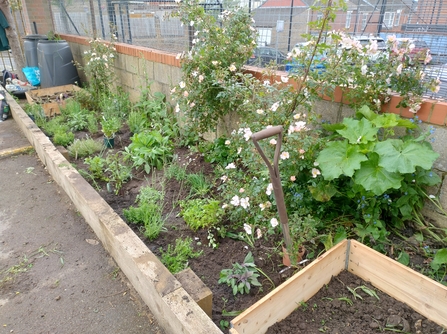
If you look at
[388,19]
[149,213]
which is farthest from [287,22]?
[149,213]

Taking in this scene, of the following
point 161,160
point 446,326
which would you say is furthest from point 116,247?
point 446,326

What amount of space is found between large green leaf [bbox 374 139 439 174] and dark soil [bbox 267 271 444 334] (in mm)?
788

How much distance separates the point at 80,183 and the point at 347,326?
8.15 feet

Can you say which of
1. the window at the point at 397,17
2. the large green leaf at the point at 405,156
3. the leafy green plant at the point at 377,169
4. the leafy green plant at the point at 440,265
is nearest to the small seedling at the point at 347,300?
the leafy green plant at the point at 377,169

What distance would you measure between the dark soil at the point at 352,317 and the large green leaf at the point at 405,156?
788 millimetres

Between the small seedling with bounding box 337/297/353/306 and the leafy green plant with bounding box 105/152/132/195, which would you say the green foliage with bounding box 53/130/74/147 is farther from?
the small seedling with bounding box 337/297/353/306

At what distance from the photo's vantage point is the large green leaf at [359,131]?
2.20 m

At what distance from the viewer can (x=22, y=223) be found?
10.3 feet

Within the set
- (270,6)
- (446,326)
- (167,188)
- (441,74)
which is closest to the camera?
(446,326)

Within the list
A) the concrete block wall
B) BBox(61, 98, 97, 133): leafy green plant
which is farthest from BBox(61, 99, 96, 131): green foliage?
the concrete block wall

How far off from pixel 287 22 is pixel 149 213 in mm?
2277

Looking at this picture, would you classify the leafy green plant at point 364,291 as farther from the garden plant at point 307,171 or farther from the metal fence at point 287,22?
the metal fence at point 287,22

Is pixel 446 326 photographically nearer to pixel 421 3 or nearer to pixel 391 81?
pixel 391 81

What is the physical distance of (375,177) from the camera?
2.15m
